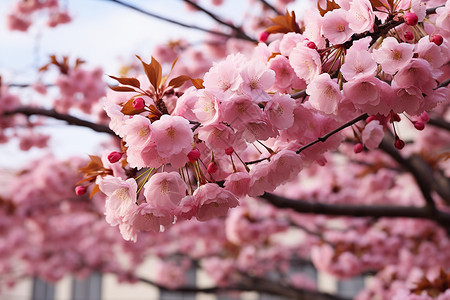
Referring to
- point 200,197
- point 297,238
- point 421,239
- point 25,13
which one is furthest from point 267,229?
point 297,238

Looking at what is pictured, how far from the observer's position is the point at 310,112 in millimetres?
1068

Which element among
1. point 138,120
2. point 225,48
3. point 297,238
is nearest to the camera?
point 138,120

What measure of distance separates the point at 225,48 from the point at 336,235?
2.35 meters

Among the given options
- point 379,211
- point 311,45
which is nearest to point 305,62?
point 311,45

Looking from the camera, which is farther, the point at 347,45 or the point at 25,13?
the point at 25,13

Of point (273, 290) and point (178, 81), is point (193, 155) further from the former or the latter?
point (273, 290)

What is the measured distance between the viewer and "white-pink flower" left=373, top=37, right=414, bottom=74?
2.99 ft

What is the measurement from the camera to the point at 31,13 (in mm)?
4652

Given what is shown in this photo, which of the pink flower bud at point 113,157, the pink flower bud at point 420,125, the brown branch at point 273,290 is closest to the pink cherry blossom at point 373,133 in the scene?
the pink flower bud at point 420,125

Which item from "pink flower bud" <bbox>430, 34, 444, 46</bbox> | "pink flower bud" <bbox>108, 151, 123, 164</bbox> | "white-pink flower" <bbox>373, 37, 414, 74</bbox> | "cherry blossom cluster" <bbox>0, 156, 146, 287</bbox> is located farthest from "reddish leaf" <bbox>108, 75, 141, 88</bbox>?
"cherry blossom cluster" <bbox>0, 156, 146, 287</bbox>

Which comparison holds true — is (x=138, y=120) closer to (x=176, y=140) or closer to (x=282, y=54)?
(x=176, y=140)

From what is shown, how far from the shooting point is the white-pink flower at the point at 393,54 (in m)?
0.91

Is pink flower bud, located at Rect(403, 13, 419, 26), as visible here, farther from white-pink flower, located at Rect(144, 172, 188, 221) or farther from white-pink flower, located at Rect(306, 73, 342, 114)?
white-pink flower, located at Rect(144, 172, 188, 221)

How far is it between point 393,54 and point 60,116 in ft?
5.16
